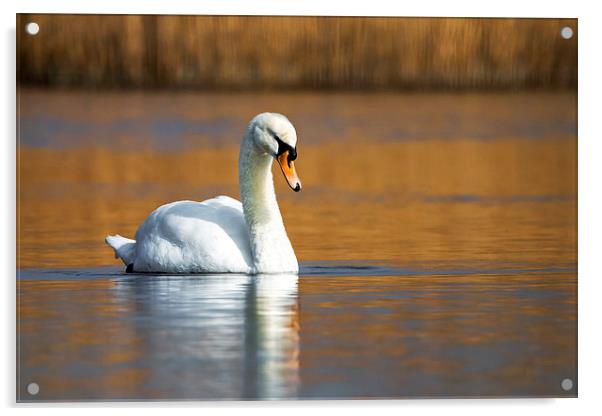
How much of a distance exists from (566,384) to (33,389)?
2.80 meters

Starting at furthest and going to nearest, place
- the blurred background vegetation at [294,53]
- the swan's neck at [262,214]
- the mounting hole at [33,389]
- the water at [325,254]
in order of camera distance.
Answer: the swan's neck at [262,214]
the blurred background vegetation at [294,53]
the mounting hole at [33,389]
the water at [325,254]

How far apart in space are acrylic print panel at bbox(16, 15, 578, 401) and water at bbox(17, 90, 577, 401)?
0.06ft

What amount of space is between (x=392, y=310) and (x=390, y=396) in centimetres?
90

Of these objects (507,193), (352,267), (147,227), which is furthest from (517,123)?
(147,227)

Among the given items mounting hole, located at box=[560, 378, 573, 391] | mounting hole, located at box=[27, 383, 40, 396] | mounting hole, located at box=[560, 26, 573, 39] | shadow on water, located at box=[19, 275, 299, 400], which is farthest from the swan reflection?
mounting hole, located at box=[560, 26, 573, 39]

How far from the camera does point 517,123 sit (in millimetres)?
13188

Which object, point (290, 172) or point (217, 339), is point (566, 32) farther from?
point (217, 339)

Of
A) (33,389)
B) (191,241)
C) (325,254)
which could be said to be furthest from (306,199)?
(33,389)

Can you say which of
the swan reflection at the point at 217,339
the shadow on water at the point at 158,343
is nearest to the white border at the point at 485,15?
the shadow on water at the point at 158,343

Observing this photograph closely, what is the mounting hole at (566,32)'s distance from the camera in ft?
41.4

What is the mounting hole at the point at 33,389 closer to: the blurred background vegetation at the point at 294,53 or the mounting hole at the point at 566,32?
the blurred background vegetation at the point at 294,53

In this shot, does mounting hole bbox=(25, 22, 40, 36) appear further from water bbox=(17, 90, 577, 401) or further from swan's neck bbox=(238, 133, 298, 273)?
swan's neck bbox=(238, 133, 298, 273)

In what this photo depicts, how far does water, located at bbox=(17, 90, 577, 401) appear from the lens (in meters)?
11.3
